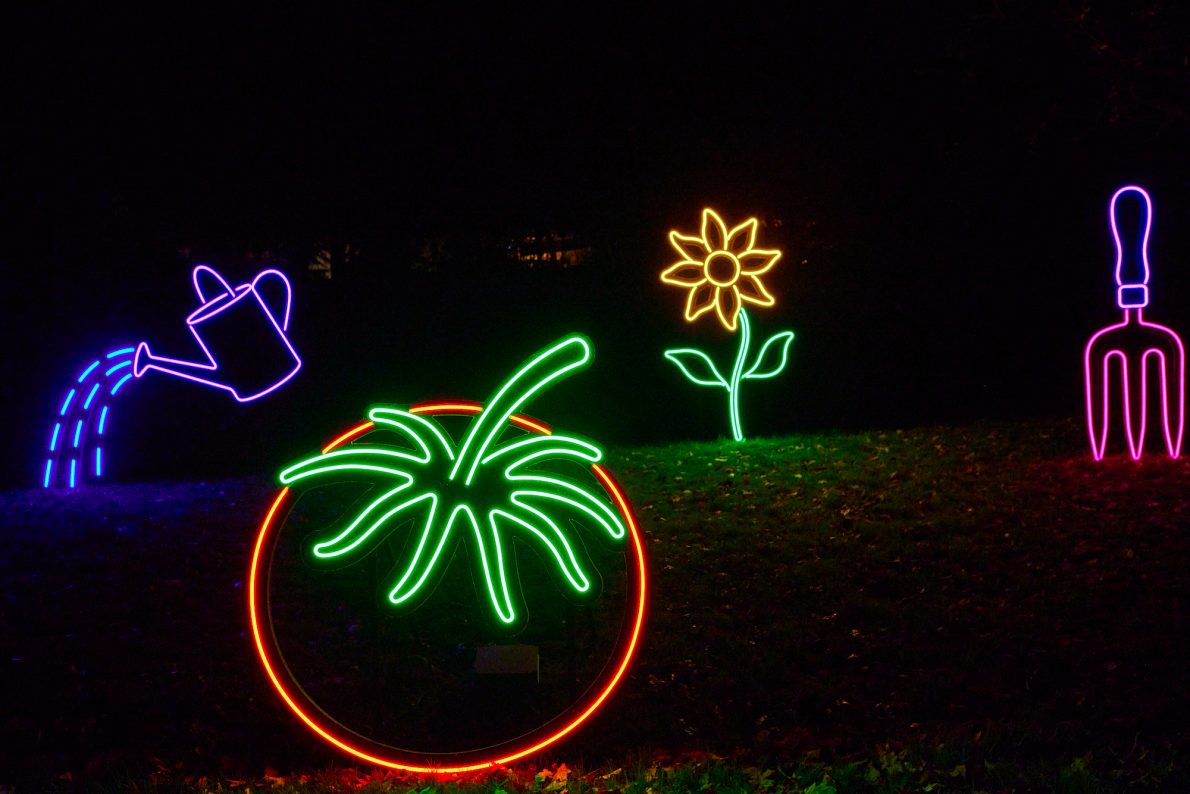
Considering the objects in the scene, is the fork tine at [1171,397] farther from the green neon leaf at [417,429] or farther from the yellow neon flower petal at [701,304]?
the green neon leaf at [417,429]

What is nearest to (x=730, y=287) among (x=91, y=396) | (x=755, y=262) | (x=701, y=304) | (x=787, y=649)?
(x=755, y=262)

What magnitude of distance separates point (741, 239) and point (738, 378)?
1992 millimetres

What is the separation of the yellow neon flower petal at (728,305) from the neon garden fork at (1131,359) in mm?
3555

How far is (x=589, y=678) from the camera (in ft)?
17.1

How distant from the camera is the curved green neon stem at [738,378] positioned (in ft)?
36.4

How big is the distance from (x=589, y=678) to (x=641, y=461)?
4.89 meters

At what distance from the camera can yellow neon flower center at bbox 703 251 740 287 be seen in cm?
1154

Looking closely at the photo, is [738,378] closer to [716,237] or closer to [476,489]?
[716,237]

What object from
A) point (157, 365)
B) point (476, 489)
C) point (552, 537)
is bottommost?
point (552, 537)

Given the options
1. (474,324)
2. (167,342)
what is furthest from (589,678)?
(167,342)

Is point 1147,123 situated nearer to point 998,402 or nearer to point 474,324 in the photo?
point 998,402

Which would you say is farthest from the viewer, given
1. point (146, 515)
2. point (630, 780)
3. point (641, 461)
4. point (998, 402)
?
point (998, 402)

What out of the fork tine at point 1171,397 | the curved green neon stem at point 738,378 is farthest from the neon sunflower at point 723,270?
the fork tine at point 1171,397

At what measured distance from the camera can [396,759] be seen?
4.24 metres
